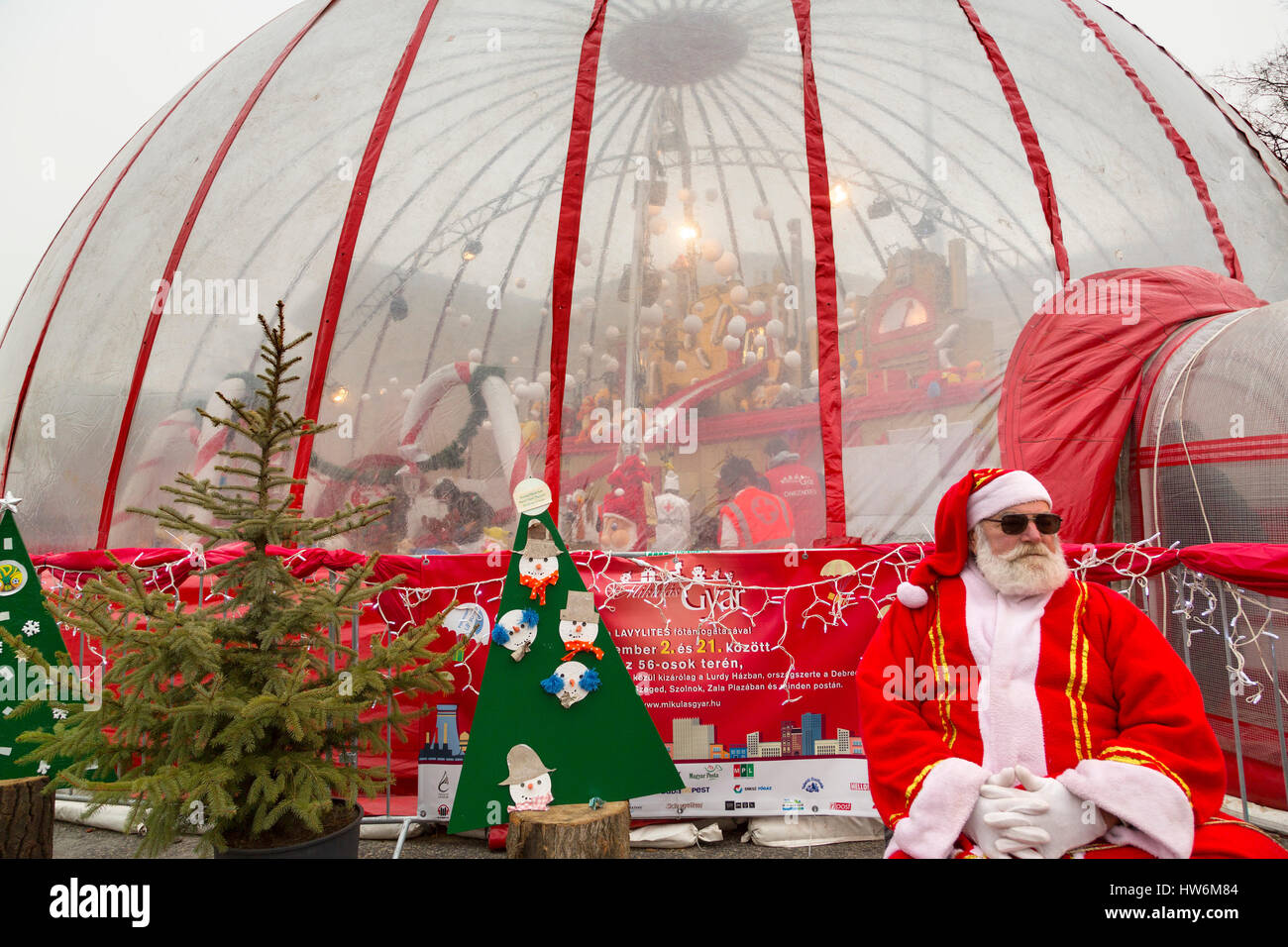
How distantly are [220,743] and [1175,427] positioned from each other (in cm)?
432

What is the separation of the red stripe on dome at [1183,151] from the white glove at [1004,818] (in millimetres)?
4534

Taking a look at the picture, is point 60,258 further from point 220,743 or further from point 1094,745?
point 1094,745

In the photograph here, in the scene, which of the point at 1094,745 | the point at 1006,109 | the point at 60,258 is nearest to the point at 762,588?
the point at 1094,745

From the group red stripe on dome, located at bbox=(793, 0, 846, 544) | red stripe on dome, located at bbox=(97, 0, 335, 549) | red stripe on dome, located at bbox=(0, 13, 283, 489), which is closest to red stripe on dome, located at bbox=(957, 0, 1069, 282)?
red stripe on dome, located at bbox=(793, 0, 846, 544)

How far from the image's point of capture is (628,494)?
4.48 meters

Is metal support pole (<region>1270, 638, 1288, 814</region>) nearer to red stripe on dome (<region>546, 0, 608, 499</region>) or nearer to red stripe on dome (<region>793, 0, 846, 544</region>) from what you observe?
red stripe on dome (<region>793, 0, 846, 544</region>)

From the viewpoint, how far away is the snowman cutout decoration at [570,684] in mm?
3367

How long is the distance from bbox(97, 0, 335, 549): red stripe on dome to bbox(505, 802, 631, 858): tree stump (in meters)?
3.63

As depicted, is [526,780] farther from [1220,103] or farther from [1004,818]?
[1220,103]

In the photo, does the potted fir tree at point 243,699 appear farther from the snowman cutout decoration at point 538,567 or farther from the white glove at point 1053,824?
the white glove at point 1053,824

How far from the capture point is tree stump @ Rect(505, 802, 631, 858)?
2839mm

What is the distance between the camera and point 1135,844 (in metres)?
2.19

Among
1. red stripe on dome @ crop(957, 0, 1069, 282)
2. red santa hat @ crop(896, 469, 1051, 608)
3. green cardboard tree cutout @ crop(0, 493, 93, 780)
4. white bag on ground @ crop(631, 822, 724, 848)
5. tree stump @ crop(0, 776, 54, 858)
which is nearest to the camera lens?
red santa hat @ crop(896, 469, 1051, 608)

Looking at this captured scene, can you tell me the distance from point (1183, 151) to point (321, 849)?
6.31 metres
